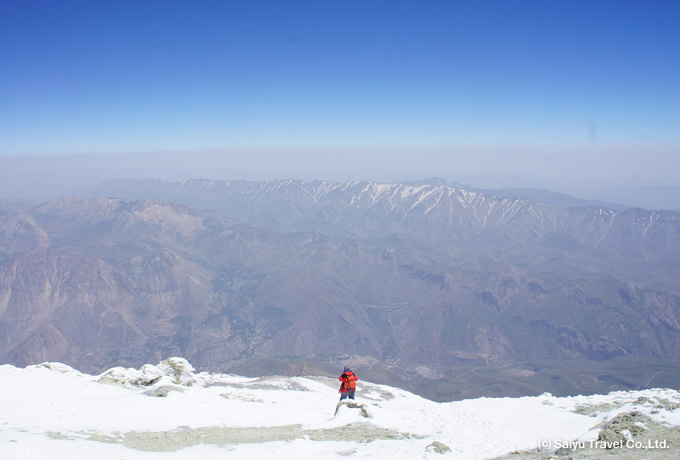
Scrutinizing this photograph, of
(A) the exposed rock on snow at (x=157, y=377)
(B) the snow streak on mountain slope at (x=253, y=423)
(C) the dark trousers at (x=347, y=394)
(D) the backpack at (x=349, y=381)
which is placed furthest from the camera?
(A) the exposed rock on snow at (x=157, y=377)

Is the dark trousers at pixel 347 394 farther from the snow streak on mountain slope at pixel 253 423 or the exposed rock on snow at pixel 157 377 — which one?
the exposed rock on snow at pixel 157 377

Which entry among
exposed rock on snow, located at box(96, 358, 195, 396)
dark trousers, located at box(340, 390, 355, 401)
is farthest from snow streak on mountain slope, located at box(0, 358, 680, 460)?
dark trousers, located at box(340, 390, 355, 401)

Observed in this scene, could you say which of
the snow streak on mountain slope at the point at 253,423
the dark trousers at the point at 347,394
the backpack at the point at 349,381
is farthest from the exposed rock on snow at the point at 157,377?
the backpack at the point at 349,381

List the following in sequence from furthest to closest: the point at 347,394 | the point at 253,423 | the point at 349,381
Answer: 1. the point at 347,394
2. the point at 349,381
3. the point at 253,423

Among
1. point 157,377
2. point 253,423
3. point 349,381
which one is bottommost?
point 157,377

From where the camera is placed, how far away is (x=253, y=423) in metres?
23.4

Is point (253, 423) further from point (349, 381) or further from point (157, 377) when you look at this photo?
point (157, 377)

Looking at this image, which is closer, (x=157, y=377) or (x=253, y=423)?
(x=253, y=423)

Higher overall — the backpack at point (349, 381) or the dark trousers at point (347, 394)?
the backpack at point (349, 381)

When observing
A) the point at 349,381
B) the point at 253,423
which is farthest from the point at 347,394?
the point at 253,423

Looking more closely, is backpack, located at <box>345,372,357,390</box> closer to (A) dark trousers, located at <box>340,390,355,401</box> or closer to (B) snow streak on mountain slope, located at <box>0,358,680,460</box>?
(A) dark trousers, located at <box>340,390,355,401</box>

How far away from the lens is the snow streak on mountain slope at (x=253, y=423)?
671 inches

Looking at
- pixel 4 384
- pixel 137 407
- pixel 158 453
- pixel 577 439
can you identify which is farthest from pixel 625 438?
pixel 4 384

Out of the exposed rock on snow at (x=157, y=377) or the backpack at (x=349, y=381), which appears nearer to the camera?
the backpack at (x=349, y=381)
